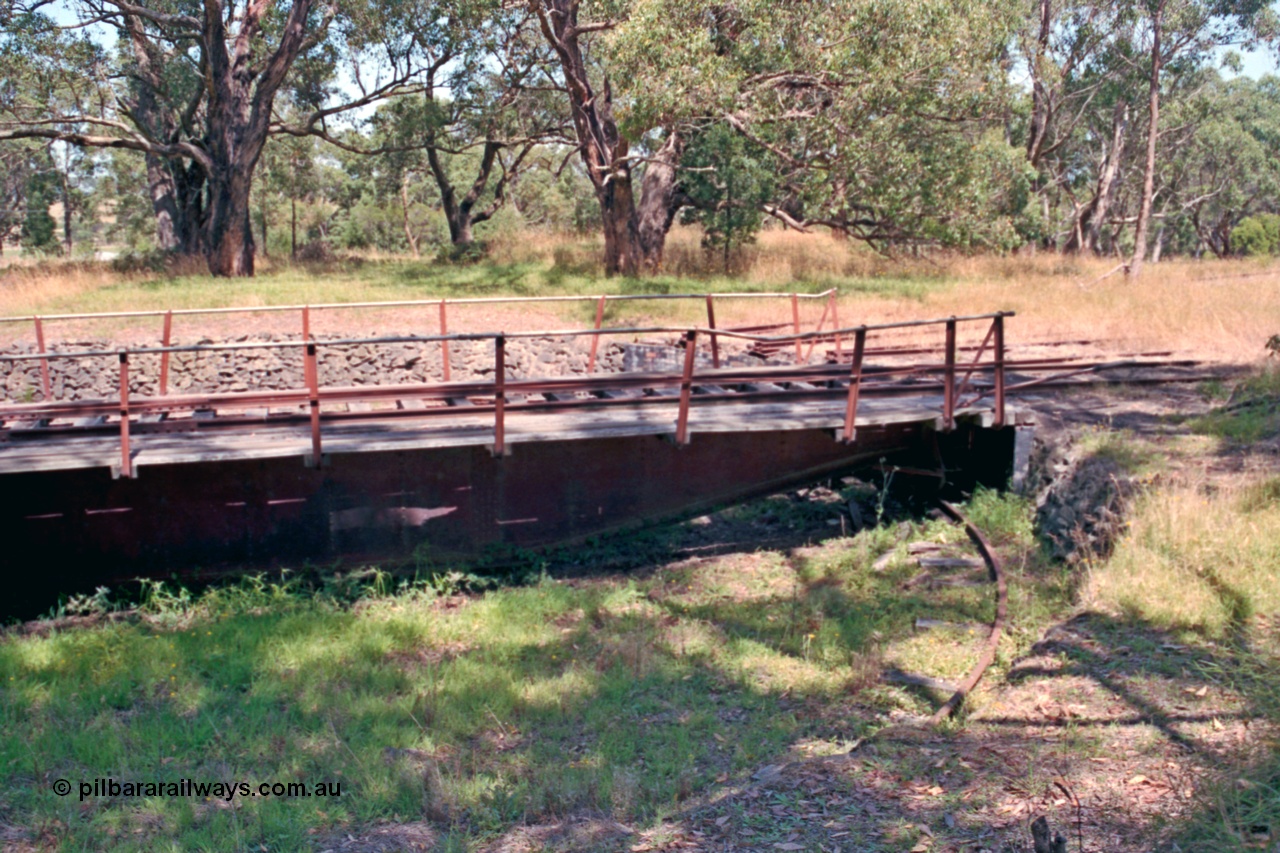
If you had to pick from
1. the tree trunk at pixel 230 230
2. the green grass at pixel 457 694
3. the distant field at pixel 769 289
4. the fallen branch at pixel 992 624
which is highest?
the tree trunk at pixel 230 230

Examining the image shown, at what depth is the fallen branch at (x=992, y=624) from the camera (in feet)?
21.4

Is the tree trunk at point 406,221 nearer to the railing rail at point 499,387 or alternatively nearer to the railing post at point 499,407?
the railing rail at point 499,387

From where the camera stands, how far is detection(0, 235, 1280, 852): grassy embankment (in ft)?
16.6

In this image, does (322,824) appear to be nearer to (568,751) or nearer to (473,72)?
(568,751)

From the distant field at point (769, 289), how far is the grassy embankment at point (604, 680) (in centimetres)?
660

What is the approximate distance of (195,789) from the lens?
18.2 ft

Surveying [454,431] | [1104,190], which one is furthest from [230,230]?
[1104,190]

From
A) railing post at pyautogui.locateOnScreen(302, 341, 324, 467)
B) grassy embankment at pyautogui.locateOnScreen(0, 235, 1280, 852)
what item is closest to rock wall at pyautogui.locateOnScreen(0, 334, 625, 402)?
grassy embankment at pyautogui.locateOnScreen(0, 235, 1280, 852)

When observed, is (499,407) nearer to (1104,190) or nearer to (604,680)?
(604,680)

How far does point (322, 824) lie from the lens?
16.7ft

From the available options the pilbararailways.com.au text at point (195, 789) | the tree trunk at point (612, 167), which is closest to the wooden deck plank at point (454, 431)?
the pilbararailways.com.au text at point (195, 789)

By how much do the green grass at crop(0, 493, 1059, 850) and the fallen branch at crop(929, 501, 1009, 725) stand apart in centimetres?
17

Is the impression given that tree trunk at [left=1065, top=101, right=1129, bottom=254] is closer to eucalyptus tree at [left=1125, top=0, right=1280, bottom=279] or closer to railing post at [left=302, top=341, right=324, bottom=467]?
eucalyptus tree at [left=1125, top=0, right=1280, bottom=279]

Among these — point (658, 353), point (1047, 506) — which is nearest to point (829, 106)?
point (658, 353)
